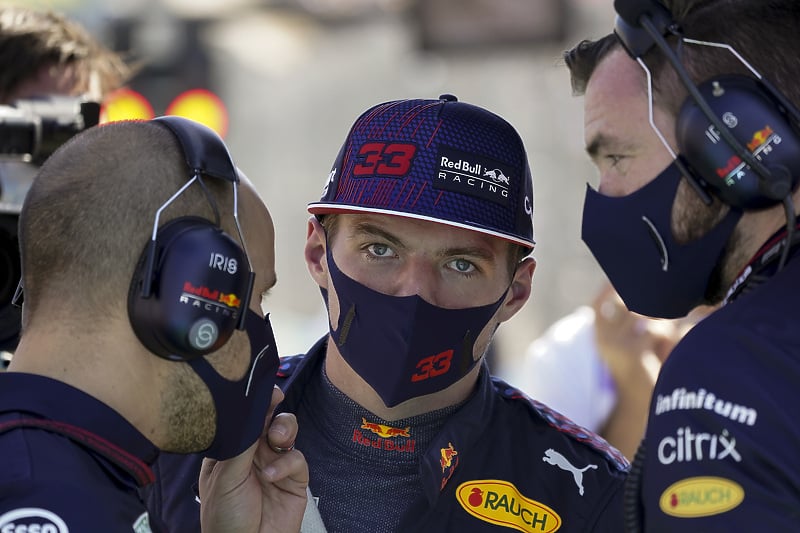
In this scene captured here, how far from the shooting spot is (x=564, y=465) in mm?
2445

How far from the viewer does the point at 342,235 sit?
254cm

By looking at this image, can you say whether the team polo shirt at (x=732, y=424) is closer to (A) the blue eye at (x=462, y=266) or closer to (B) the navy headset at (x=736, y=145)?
(B) the navy headset at (x=736, y=145)

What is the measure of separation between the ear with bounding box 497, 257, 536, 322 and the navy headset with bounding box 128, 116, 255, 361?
0.92m

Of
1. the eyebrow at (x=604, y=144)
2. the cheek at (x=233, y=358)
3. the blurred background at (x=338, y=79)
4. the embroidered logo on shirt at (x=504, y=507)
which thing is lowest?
the blurred background at (x=338, y=79)

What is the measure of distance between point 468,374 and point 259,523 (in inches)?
24.7

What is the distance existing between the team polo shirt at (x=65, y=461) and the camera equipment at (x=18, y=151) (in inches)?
36.7

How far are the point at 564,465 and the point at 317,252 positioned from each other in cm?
82

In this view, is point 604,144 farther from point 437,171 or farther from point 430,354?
point 430,354

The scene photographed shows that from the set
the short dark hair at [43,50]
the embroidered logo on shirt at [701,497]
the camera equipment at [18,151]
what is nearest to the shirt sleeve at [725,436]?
the embroidered logo on shirt at [701,497]

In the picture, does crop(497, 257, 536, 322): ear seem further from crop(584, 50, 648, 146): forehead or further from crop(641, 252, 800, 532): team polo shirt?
crop(641, 252, 800, 532): team polo shirt

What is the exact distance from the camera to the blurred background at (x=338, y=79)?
8289 mm

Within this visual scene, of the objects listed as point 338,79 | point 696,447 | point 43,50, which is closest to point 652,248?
point 696,447

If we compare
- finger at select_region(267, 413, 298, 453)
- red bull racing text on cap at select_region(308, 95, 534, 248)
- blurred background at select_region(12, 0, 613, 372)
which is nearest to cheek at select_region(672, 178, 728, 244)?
red bull racing text on cap at select_region(308, 95, 534, 248)

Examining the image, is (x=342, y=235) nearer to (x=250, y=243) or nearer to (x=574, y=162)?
(x=250, y=243)
